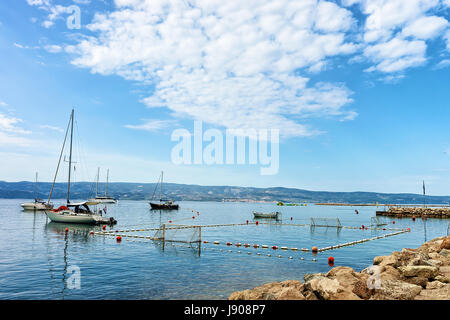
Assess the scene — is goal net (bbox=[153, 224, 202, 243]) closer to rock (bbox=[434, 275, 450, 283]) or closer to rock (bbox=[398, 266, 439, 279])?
rock (bbox=[398, 266, 439, 279])

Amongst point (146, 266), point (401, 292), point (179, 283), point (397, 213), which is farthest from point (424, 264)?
point (397, 213)

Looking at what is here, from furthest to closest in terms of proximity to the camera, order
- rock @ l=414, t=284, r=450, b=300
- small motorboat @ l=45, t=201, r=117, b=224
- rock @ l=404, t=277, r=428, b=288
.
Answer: small motorboat @ l=45, t=201, r=117, b=224 → rock @ l=404, t=277, r=428, b=288 → rock @ l=414, t=284, r=450, b=300

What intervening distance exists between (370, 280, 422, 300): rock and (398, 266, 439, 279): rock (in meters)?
2.88

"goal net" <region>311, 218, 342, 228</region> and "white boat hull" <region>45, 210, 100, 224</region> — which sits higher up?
"white boat hull" <region>45, 210, 100, 224</region>

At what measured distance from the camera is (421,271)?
16984 millimetres

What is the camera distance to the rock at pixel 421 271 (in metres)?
16.7

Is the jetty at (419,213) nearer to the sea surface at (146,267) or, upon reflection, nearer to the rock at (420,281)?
the sea surface at (146,267)

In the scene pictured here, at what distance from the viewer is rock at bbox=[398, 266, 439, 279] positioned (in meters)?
16.7

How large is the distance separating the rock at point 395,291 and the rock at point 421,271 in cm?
288

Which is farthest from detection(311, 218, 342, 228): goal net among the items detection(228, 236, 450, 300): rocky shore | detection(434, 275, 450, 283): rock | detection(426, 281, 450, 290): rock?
detection(426, 281, 450, 290): rock
